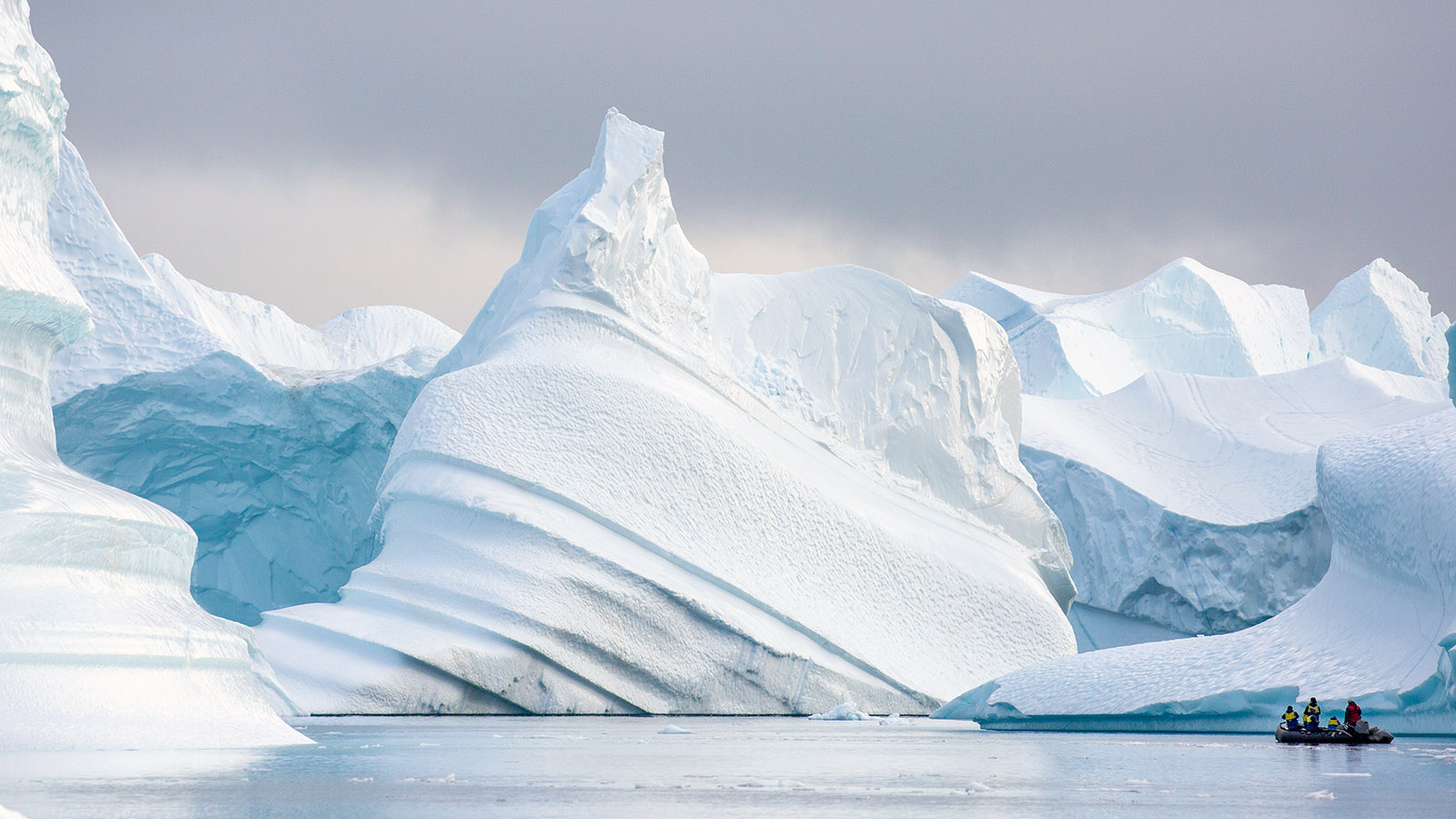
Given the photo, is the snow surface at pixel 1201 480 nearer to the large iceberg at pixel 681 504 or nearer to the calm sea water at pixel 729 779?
the large iceberg at pixel 681 504

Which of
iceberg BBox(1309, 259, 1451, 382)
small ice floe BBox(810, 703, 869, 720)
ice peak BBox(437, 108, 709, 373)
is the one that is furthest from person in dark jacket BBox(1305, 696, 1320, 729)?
iceberg BBox(1309, 259, 1451, 382)

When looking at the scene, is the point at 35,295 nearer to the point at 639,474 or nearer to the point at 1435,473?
the point at 639,474

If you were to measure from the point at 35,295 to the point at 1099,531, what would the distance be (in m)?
19.3

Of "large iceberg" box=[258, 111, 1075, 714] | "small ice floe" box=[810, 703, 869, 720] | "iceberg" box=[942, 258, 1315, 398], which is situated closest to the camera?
"small ice floe" box=[810, 703, 869, 720]

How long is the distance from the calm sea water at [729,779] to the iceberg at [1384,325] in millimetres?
26896

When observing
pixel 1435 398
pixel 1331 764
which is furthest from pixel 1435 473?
pixel 1435 398

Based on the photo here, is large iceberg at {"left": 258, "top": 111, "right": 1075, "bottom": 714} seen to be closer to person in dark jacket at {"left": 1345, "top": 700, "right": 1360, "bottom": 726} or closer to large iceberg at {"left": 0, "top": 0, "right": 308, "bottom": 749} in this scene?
large iceberg at {"left": 0, "top": 0, "right": 308, "bottom": 749}

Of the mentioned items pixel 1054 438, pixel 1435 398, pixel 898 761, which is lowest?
pixel 898 761

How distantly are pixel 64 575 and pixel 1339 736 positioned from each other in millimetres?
8965

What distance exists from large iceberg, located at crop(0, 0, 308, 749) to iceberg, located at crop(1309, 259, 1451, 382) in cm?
3169

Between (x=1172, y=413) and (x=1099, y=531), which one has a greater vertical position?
(x=1172, y=413)

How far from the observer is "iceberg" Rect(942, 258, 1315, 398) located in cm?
3512

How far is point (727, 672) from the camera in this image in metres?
17.5

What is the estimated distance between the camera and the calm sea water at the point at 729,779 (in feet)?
19.2
